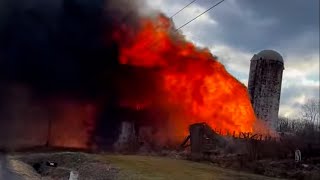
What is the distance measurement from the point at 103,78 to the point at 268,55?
20.5 metres

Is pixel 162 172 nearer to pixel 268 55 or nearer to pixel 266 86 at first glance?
pixel 266 86

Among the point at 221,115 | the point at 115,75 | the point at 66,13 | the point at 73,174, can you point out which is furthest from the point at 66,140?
the point at 73,174

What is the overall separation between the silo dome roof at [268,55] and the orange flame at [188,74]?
332 inches

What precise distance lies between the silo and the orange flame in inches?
243

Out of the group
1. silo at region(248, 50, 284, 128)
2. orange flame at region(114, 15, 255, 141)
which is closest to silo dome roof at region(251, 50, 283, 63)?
silo at region(248, 50, 284, 128)

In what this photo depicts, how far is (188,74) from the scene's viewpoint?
48.9 metres

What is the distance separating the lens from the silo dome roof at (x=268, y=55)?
56406 millimetres

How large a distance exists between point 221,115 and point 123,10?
1459 centimetres

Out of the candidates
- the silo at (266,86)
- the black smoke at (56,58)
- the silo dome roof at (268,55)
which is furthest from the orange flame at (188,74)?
the silo dome roof at (268,55)

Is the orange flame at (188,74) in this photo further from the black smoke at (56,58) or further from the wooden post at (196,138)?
the wooden post at (196,138)

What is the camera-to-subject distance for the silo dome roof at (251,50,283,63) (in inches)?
2221

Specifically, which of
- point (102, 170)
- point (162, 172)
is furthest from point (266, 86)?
point (102, 170)

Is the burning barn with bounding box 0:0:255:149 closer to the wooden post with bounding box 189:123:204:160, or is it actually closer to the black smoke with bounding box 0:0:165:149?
the black smoke with bounding box 0:0:165:149

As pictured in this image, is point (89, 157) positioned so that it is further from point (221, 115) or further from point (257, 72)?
point (257, 72)
